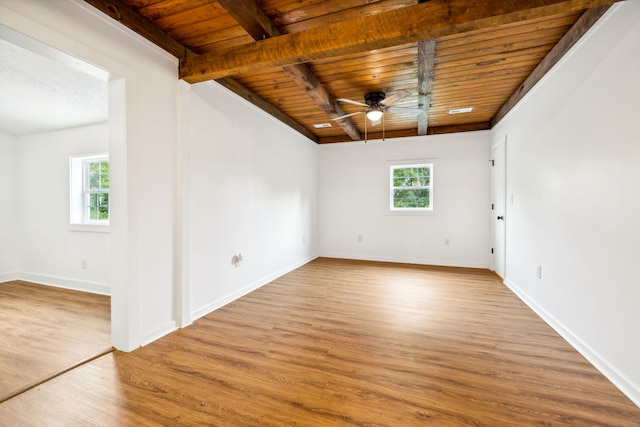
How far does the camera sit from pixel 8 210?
13.1ft

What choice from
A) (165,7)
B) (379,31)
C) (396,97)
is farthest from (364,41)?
(165,7)

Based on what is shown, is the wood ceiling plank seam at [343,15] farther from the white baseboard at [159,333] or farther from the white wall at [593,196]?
the white baseboard at [159,333]

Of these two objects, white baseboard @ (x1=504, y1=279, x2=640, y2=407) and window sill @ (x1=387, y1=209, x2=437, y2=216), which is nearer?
Result: white baseboard @ (x1=504, y1=279, x2=640, y2=407)

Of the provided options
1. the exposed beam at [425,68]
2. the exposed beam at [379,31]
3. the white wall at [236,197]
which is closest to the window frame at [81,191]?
the white wall at [236,197]

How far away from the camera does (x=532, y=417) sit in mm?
1447

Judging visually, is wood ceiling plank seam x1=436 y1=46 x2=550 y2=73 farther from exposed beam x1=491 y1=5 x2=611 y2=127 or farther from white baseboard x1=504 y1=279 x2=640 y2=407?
white baseboard x1=504 y1=279 x2=640 y2=407

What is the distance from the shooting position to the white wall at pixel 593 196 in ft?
5.39

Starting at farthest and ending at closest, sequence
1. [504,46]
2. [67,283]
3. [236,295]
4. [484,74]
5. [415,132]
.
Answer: [415,132] → [67,283] → [236,295] → [484,74] → [504,46]

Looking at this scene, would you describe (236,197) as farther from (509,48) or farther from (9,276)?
(9,276)

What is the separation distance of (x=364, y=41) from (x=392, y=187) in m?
3.86

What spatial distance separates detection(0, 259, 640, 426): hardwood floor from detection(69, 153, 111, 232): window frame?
2.61 meters

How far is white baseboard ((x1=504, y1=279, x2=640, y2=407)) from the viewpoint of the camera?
1.59m

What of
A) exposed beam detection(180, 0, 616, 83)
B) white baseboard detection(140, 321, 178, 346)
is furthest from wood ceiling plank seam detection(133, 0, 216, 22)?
white baseboard detection(140, 321, 178, 346)

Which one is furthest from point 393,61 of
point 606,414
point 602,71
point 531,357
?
point 606,414
